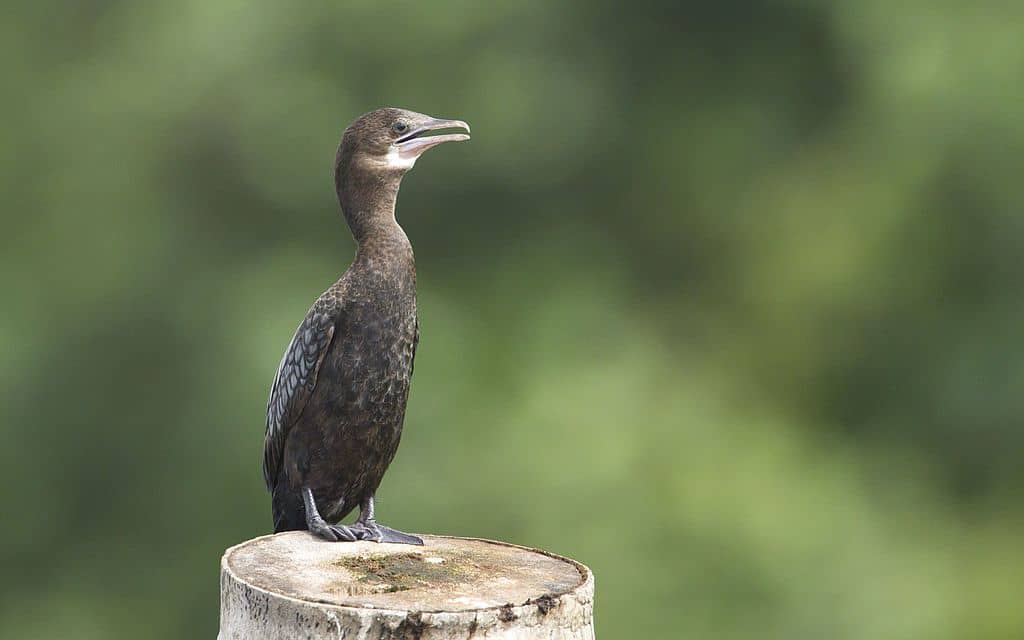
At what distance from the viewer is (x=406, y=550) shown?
3139mm

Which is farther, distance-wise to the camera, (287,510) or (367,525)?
(287,510)

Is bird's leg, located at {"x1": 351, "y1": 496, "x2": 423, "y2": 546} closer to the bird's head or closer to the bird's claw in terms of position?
the bird's claw

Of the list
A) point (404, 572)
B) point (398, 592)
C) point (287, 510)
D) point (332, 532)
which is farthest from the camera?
point (287, 510)

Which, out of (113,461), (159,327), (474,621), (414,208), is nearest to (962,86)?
(414,208)

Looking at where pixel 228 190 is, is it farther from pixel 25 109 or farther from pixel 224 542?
pixel 224 542

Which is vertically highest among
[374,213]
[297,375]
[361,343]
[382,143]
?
[382,143]

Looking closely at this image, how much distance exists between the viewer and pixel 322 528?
3279 millimetres

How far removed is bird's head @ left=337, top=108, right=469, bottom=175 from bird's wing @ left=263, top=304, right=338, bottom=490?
1.29ft

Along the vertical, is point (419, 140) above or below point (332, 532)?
above

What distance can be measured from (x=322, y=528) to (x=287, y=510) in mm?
362

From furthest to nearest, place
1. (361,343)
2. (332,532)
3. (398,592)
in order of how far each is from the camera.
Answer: (361,343) < (332,532) < (398,592)

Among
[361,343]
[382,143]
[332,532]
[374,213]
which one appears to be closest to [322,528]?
[332,532]

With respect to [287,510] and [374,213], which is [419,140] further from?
[287,510]

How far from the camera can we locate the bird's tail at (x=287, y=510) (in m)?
3.59
